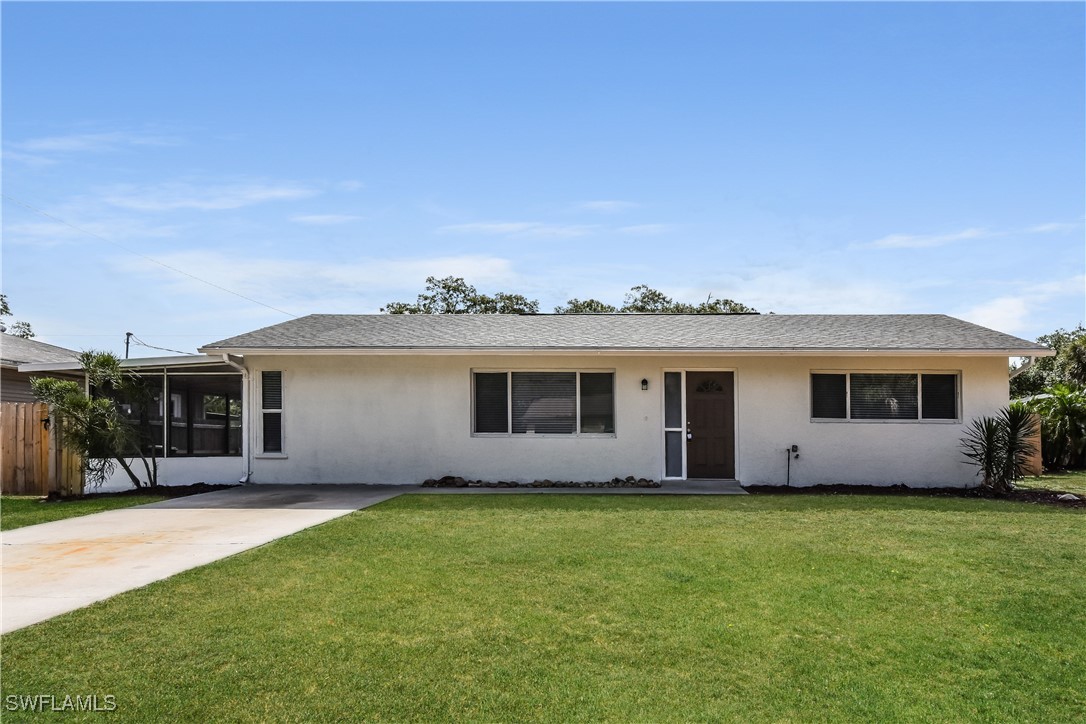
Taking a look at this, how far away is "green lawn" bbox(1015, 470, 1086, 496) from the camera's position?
13523 mm

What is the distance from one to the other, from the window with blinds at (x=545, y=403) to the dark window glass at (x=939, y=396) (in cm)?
590

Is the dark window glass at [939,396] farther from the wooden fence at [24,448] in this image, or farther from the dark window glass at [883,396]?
the wooden fence at [24,448]

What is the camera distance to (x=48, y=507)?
11.7 m

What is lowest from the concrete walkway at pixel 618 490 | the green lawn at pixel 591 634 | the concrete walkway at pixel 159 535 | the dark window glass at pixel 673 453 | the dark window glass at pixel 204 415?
the concrete walkway at pixel 618 490

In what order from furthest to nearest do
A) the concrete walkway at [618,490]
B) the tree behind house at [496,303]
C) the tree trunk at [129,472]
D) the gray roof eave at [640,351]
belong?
the tree behind house at [496,303], the tree trunk at [129,472], the gray roof eave at [640,351], the concrete walkway at [618,490]

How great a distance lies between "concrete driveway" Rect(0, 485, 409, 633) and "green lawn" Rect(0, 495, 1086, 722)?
53 cm

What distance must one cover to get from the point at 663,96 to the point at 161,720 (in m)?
14.1

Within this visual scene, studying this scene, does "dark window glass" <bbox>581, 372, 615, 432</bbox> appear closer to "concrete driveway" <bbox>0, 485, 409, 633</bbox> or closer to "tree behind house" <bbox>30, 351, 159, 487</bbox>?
"concrete driveway" <bbox>0, 485, 409, 633</bbox>

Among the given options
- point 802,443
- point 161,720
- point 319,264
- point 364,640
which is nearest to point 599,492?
point 802,443

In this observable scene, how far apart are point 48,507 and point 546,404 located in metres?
8.44

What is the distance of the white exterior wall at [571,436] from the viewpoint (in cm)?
1376

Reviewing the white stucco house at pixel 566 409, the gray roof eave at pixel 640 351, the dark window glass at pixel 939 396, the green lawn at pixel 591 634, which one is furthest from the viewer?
the dark window glass at pixel 939 396

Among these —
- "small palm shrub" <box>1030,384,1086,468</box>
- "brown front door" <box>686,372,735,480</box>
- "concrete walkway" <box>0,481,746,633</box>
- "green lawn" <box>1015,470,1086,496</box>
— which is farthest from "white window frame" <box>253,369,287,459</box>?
"small palm shrub" <box>1030,384,1086,468</box>

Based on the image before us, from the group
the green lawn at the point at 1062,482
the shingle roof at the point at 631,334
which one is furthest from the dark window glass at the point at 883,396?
the green lawn at the point at 1062,482
